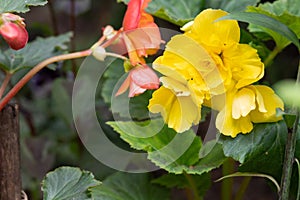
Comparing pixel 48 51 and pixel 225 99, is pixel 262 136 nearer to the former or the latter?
pixel 225 99

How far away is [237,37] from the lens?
737 millimetres

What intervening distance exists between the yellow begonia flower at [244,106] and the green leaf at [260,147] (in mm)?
16

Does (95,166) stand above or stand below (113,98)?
below

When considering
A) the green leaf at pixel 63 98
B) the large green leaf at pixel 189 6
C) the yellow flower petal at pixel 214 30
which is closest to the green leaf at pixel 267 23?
the yellow flower petal at pixel 214 30

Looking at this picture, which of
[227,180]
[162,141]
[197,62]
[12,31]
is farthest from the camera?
[227,180]

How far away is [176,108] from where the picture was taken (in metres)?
0.76

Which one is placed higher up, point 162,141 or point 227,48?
point 227,48

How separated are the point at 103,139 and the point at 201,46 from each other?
0.39 meters

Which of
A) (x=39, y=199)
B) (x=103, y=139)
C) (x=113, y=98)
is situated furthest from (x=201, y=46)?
(x=39, y=199)

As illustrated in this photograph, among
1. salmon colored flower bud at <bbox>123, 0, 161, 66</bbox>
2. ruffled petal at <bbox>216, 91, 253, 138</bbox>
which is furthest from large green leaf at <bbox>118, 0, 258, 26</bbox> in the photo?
ruffled petal at <bbox>216, 91, 253, 138</bbox>

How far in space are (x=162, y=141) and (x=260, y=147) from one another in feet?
0.53

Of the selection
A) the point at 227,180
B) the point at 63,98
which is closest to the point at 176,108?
the point at 227,180

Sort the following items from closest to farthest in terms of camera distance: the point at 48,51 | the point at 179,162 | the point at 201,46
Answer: the point at 201,46
the point at 179,162
the point at 48,51

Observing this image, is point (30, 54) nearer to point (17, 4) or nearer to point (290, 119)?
point (17, 4)
